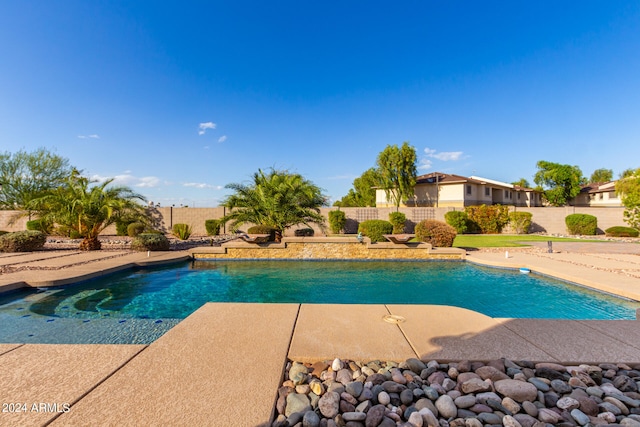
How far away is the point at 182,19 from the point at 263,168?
21.6 feet

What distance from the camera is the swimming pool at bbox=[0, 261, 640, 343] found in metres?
4.34

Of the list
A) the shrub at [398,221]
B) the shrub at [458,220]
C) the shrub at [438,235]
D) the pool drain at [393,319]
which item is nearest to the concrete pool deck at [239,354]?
the pool drain at [393,319]

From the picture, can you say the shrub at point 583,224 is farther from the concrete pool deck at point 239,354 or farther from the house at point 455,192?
the concrete pool deck at point 239,354

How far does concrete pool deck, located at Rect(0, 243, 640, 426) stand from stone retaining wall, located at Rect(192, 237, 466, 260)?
659cm

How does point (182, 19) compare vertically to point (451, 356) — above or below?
above

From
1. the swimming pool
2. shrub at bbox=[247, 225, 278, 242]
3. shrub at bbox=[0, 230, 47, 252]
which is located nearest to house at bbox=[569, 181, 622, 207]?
the swimming pool

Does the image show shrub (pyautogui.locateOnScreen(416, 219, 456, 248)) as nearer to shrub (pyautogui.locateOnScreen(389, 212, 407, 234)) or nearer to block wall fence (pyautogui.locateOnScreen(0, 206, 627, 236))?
shrub (pyautogui.locateOnScreen(389, 212, 407, 234))

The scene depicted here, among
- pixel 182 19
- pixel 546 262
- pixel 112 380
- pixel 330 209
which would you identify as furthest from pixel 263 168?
pixel 112 380

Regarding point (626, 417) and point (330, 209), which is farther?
point (330, 209)

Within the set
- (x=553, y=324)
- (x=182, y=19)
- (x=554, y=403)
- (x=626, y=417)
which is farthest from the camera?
(x=182, y=19)

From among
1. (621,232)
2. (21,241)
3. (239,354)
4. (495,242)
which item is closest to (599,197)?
(621,232)

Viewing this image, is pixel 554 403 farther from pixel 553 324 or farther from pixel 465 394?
pixel 553 324

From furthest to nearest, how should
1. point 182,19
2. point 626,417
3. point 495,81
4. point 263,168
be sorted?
point 495,81
point 263,168
point 182,19
point 626,417

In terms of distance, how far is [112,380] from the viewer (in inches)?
90.3
